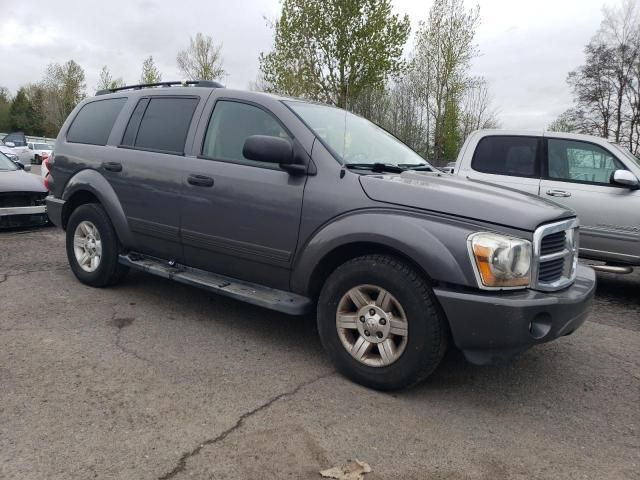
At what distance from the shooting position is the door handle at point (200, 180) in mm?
3873

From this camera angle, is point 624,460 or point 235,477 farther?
point 624,460

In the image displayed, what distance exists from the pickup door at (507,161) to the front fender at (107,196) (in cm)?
402

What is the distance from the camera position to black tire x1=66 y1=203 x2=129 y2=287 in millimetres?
4695

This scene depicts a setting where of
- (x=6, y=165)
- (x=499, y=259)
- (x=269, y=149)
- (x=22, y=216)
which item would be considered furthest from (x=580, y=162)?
(x=6, y=165)

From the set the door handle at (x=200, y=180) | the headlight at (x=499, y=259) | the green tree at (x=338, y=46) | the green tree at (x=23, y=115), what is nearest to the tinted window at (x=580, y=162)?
the headlight at (x=499, y=259)

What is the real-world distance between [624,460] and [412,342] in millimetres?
1162

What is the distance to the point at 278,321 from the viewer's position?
4.34m

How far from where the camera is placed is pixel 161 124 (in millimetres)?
4434

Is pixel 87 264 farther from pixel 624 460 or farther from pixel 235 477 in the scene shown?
pixel 624 460

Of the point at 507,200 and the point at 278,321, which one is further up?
the point at 507,200

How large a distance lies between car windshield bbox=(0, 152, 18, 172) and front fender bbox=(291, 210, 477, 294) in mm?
6598

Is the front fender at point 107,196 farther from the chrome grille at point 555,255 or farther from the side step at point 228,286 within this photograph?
the chrome grille at point 555,255

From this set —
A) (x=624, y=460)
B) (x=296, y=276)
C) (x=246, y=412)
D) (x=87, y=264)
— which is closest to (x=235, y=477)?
(x=246, y=412)

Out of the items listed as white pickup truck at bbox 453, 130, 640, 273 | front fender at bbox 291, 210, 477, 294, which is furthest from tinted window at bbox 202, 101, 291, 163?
white pickup truck at bbox 453, 130, 640, 273
